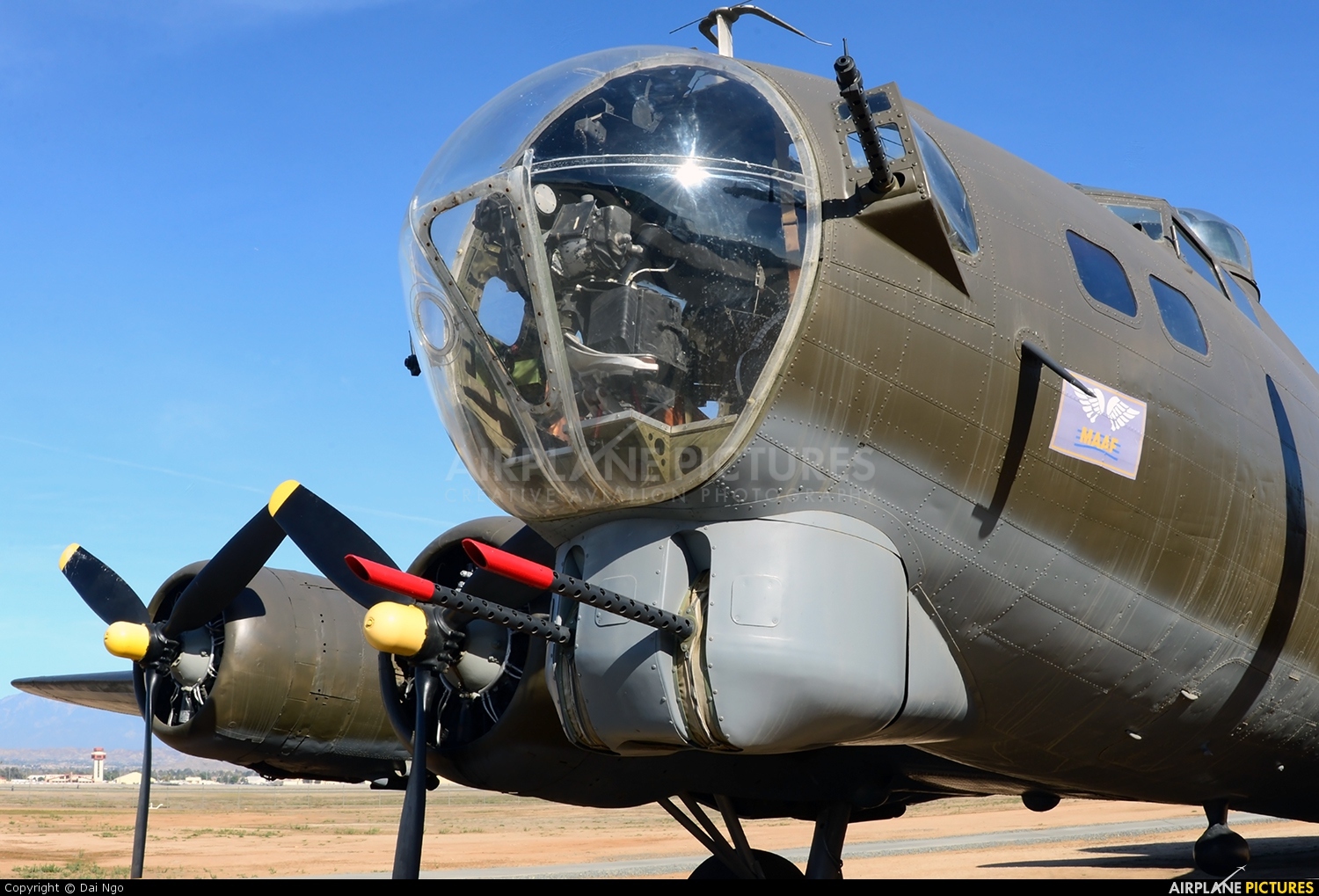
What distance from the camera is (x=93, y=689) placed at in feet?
41.4

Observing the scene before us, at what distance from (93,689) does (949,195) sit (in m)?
11.0

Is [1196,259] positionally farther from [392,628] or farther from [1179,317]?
[392,628]

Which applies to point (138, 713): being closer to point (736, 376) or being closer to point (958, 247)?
point (736, 376)

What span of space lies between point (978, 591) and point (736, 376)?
170 centimetres

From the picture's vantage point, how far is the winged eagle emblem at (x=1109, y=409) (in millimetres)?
5883

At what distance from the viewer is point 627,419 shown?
5.20m

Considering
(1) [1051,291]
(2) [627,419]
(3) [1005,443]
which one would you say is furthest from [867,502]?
(1) [1051,291]

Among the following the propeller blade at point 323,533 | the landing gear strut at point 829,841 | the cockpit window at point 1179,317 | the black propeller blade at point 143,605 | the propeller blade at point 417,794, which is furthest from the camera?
the black propeller blade at point 143,605

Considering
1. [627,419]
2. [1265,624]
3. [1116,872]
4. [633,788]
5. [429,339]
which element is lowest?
[1116,872]

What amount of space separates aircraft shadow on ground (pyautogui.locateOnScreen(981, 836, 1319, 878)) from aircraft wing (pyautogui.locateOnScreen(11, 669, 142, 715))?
12.6 metres

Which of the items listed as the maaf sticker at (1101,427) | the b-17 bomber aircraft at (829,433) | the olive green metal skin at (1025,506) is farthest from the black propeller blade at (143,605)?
the maaf sticker at (1101,427)

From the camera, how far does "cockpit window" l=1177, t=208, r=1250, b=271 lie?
946 centimetres

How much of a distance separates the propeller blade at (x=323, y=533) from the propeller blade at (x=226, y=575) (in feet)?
4.29

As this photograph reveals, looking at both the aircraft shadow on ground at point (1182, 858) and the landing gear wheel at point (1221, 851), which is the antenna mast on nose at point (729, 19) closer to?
the landing gear wheel at point (1221, 851)
